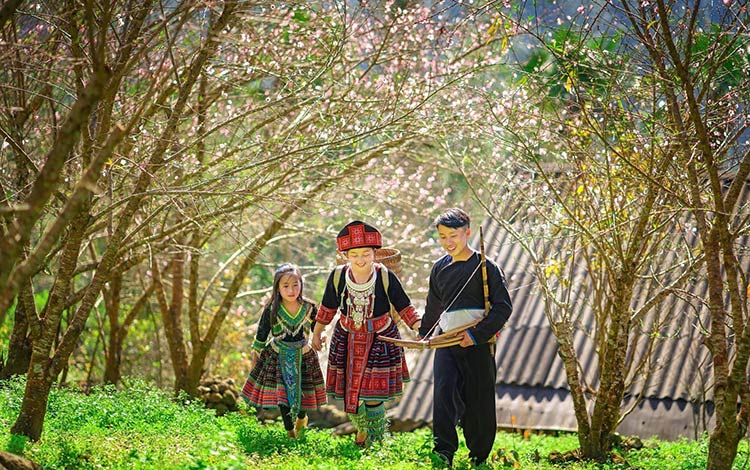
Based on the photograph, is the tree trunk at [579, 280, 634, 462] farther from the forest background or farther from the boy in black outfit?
the boy in black outfit

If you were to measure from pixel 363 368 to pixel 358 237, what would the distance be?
1018 mm

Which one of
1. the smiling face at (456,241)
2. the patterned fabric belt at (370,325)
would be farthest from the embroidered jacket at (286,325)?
the smiling face at (456,241)

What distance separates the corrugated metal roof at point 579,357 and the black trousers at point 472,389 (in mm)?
1850

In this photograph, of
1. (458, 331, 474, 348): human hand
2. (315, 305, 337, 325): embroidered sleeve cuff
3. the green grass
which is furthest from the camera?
(315, 305, 337, 325): embroidered sleeve cuff

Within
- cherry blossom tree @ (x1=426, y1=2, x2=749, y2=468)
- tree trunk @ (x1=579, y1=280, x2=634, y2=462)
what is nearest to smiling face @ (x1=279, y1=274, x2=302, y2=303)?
cherry blossom tree @ (x1=426, y1=2, x2=749, y2=468)

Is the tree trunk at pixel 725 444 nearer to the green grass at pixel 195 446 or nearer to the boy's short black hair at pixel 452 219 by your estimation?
the green grass at pixel 195 446

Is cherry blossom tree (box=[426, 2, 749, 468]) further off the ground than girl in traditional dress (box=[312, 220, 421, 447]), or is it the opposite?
cherry blossom tree (box=[426, 2, 749, 468])

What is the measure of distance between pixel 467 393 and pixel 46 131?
5.23 meters

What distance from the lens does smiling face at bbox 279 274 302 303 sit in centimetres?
753

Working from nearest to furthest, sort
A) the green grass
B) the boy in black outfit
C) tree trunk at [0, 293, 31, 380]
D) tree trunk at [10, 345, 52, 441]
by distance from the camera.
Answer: the green grass, tree trunk at [10, 345, 52, 441], the boy in black outfit, tree trunk at [0, 293, 31, 380]

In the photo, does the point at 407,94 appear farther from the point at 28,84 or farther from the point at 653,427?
the point at 653,427

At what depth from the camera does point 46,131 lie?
9.14 meters

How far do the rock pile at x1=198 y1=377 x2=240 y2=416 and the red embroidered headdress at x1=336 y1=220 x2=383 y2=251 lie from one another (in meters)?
3.53

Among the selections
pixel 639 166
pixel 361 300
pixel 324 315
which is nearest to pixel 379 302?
pixel 361 300
